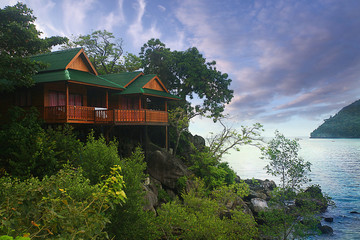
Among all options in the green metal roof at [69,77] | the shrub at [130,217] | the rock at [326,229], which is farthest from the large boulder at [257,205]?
the green metal roof at [69,77]

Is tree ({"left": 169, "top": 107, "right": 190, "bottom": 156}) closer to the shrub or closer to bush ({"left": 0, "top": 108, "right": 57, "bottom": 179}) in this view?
bush ({"left": 0, "top": 108, "right": 57, "bottom": 179})

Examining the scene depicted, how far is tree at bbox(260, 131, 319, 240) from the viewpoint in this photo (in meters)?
19.2

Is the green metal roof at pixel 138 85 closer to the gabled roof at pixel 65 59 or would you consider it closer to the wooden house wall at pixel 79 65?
the gabled roof at pixel 65 59

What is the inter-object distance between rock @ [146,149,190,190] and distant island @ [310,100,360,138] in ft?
351

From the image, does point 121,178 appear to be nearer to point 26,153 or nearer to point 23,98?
point 26,153

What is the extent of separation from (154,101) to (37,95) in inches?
538

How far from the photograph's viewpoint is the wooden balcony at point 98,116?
19812 millimetres

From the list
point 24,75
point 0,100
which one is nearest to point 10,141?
point 24,75

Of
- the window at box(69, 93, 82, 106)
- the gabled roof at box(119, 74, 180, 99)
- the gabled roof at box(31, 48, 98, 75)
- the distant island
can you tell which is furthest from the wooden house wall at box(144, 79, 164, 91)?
the distant island

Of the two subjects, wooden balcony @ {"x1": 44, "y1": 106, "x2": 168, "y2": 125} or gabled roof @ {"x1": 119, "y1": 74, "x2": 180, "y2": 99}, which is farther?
gabled roof @ {"x1": 119, "y1": 74, "x2": 180, "y2": 99}

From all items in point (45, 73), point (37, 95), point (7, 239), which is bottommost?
point (7, 239)

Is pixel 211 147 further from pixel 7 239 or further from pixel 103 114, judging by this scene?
pixel 7 239

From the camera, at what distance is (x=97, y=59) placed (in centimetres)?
4147

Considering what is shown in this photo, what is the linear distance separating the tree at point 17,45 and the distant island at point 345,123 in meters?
118
